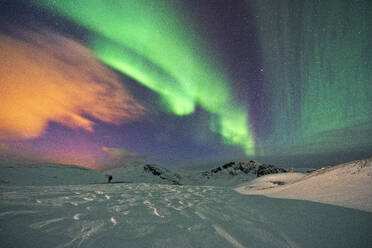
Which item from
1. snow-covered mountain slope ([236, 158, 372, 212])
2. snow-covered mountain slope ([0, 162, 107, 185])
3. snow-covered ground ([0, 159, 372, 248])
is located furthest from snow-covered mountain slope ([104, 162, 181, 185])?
snow-covered ground ([0, 159, 372, 248])

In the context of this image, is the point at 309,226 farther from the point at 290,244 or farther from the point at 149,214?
the point at 149,214

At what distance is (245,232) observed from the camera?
1.85m

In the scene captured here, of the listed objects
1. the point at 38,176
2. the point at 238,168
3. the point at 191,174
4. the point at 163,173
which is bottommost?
the point at 163,173

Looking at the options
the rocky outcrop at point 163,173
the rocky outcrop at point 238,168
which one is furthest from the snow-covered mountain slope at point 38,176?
the rocky outcrop at point 238,168

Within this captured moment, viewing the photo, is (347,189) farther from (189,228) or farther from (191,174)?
(191,174)

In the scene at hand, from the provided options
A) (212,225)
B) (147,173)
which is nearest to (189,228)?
(212,225)

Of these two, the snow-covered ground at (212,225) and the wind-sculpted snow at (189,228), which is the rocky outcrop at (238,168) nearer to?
the snow-covered ground at (212,225)

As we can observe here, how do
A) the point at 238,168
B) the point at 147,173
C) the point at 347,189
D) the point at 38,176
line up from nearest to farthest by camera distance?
the point at 347,189 < the point at 38,176 < the point at 238,168 < the point at 147,173

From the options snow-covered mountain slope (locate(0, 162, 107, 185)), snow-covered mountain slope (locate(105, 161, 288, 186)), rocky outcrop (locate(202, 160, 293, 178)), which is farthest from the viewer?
rocky outcrop (locate(202, 160, 293, 178))

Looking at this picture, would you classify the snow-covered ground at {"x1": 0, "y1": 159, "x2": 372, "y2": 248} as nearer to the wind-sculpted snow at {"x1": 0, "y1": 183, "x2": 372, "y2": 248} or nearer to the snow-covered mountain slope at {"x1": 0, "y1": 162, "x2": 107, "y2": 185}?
the wind-sculpted snow at {"x1": 0, "y1": 183, "x2": 372, "y2": 248}

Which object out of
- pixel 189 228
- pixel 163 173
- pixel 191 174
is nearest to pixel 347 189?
pixel 189 228

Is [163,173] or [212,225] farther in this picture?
[163,173]

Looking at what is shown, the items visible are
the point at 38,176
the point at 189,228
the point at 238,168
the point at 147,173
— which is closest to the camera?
the point at 189,228

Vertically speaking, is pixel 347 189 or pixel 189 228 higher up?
pixel 347 189
